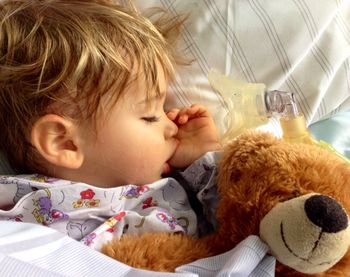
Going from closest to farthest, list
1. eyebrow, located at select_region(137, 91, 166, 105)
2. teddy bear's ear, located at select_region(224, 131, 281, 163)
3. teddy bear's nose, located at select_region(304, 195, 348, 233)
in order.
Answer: teddy bear's nose, located at select_region(304, 195, 348, 233)
teddy bear's ear, located at select_region(224, 131, 281, 163)
eyebrow, located at select_region(137, 91, 166, 105)

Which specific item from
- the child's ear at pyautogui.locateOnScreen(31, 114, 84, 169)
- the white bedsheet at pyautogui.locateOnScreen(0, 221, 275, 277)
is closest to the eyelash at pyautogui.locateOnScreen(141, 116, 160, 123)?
Answer: the child's ear at pyautogui.locateOnScreen(31, 114, 84, 169)

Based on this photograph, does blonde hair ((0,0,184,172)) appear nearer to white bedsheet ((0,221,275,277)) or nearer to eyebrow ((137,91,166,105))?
eyebrow ((137,91,166,105))

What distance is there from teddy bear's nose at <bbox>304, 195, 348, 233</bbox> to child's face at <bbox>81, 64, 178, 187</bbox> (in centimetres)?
Answer: 34

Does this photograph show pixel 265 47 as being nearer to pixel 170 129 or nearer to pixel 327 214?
pixel 170 129

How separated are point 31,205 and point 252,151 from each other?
1.17ft

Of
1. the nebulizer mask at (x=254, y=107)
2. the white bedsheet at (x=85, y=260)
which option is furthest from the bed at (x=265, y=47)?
the white bedsheet at (x=85, y=260)

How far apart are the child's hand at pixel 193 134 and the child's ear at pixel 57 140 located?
0.61 ft

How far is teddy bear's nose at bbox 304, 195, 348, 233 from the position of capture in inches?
25.5

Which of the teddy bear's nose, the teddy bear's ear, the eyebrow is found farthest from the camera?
the eyebrow

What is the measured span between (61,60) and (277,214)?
403 mm

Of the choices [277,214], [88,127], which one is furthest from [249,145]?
[88,127]

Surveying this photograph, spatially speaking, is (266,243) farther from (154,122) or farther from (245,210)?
(154,122)

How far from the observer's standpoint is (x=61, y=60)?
0.86 m

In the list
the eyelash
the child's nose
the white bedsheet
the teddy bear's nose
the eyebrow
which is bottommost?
the white bedsheet
